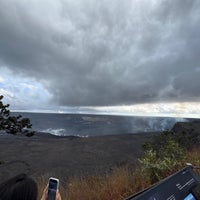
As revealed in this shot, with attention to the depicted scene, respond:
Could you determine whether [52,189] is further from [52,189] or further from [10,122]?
[10,122]

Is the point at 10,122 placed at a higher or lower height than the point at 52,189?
higher

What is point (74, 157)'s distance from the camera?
68.1ft

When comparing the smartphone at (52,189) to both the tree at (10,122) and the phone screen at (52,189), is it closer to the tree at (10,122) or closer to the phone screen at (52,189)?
the phone screen at (52,189)

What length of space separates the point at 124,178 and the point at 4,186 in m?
4.62

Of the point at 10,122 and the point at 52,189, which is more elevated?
the point at 10,122

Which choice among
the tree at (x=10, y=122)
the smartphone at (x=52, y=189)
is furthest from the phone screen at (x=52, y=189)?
the tree at (x=10, y=122)

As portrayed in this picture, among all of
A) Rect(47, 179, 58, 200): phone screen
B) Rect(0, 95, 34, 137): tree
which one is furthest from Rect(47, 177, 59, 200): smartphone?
Rect(0, 95, 34, 137): tree

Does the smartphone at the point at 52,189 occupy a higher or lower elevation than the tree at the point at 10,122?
lower

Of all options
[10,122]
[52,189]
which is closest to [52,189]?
[52,189]

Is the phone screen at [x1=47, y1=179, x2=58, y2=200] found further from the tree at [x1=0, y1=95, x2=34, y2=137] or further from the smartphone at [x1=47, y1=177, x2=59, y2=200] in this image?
the tree at [x1=0, y1=95, x2=34, y2=137]

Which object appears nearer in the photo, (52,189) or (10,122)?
(52,189)

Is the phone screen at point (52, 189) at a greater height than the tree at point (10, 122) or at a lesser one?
lesser

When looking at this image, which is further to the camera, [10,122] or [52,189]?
[10,122]

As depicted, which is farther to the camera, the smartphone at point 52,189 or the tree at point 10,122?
the tree at point 10,122
